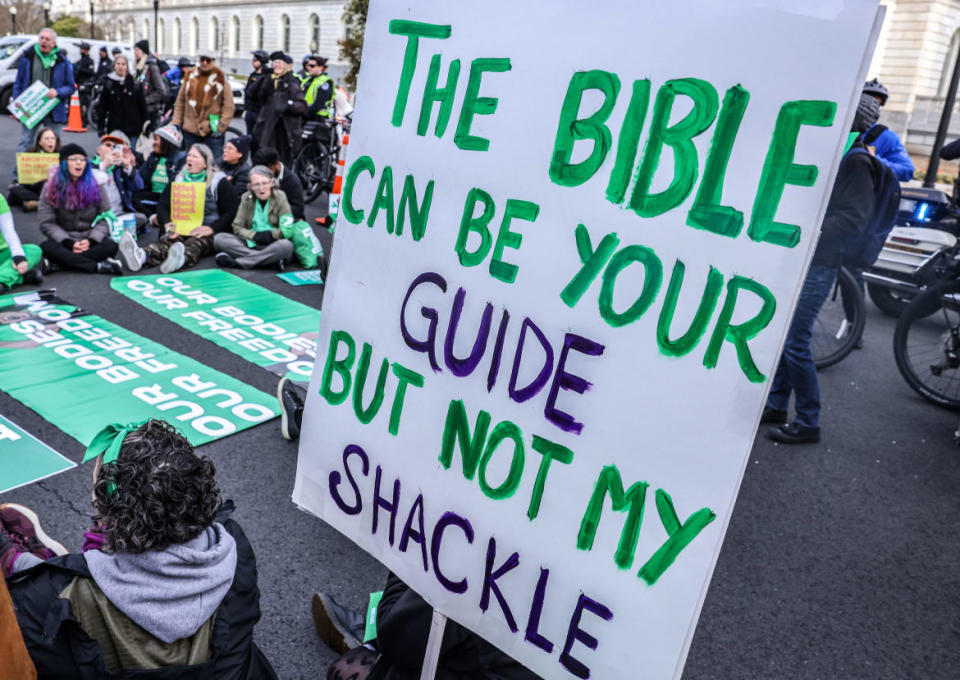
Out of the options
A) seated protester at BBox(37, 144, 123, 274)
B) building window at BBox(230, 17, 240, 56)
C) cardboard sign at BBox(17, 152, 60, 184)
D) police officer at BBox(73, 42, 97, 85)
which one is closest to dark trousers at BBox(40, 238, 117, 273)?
seated protester at BBox(37, 144, 123, 274)

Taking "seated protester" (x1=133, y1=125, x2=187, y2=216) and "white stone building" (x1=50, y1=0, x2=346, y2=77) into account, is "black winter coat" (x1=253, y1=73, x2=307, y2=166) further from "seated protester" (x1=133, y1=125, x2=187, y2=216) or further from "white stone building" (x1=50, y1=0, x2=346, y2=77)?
"white stone building" (x1=50, y1=0, x2=346, y2=77)

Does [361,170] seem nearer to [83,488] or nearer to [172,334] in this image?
[83,488]

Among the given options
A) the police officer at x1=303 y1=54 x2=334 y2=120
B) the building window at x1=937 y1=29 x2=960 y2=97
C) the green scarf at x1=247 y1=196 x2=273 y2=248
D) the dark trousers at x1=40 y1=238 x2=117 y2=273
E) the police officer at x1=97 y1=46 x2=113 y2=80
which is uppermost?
the building window at x1=937 y1=29 x2=960 y2=97

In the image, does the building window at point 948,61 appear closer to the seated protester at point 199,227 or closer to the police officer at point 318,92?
the police officer at point 318,92

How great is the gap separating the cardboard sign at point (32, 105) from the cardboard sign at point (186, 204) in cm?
257

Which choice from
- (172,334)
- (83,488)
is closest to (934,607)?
(83,488)

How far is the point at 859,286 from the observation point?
552cm

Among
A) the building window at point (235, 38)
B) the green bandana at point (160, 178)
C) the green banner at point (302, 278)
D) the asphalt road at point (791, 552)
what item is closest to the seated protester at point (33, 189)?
the green bandana at point (160, 178)

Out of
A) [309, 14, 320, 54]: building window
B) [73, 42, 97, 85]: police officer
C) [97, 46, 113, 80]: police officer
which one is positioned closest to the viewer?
[97, 46, 113, 80]: police officer

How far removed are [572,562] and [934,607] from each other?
2.47 meters

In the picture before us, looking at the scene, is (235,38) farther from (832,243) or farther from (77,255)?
(832,243)

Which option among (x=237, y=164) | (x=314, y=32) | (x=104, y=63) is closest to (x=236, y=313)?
(x=237, y=164)

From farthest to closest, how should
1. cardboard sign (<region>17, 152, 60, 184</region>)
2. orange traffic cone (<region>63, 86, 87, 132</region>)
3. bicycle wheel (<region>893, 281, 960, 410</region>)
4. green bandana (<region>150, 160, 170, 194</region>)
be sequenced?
orange traffic cone (<region>63, 86, 87, 132</region>) < green bandana (<region>150, 160, 170, 194</region>) < cardboard sign (<region>17, 152, 60, 184</region>) < bicycle wheel (<region>893, 281, 960, 410</region>)

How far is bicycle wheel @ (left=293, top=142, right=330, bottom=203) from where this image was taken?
32.7 feet
